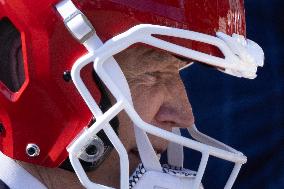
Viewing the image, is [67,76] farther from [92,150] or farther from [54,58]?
[92,150]

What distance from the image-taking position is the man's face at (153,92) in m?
1.74

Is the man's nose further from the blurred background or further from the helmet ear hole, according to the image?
the blurred background

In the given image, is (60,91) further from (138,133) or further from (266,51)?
(266,51)

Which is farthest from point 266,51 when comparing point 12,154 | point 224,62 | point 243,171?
point 12,154

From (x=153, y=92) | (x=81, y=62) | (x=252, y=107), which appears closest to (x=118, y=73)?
(x=81, y=62)

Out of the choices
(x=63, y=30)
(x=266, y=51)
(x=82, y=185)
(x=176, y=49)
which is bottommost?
(x=266, y=51)

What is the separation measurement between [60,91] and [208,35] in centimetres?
35

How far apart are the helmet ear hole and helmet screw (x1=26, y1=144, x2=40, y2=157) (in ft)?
0.43

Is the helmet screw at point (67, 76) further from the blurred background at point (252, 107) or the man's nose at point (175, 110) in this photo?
the blurred background at point (252, 107)

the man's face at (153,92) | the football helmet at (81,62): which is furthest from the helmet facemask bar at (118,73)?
the man's face at (153,92)

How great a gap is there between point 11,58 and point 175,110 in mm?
429

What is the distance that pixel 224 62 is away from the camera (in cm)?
164

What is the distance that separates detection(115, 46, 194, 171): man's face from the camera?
68.7 inches

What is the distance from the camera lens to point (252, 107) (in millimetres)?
2967
